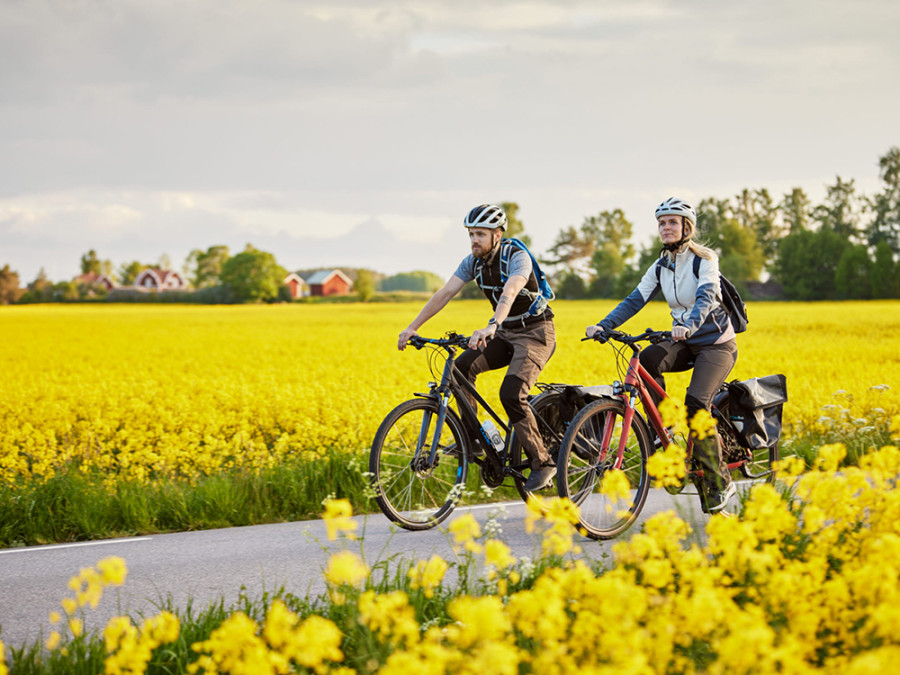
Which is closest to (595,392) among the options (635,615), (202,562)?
(202,562)

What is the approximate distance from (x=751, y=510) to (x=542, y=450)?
2559 millimetres

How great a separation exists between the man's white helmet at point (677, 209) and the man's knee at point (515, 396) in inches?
57.1

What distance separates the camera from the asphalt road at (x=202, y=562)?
4.41m

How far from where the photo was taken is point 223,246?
453 feet

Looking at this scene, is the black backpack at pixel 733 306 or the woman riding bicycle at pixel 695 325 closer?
the woman riding bicycle at pixel 695 325

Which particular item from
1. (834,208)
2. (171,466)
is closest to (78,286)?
(834,208)

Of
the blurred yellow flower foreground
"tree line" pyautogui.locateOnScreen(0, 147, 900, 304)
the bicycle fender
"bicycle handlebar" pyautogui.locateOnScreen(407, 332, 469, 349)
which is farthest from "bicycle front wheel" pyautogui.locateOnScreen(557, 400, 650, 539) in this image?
"tree line" pyautogui.locateOnScreen(0, 147, 900, 304)

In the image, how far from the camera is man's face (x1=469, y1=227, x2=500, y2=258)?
5840 millimetres

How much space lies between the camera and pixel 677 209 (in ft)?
18.5

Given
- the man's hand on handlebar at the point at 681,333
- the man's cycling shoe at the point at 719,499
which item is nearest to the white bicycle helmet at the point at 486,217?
the man's hand on handlebar at the point at 681,333

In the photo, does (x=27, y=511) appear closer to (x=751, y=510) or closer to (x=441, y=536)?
(x=441, y=536)

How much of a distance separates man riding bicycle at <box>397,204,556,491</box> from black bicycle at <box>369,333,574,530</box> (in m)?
0.09

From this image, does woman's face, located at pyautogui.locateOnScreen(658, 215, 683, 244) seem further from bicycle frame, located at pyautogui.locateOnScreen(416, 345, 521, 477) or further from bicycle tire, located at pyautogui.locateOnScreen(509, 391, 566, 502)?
bicycle frame, located at pyautogui.locateOnScreen(416, 345, 521, 477)

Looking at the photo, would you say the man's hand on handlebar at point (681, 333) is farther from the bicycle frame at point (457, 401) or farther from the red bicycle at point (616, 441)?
the bicycle frame at point (457, 401)
